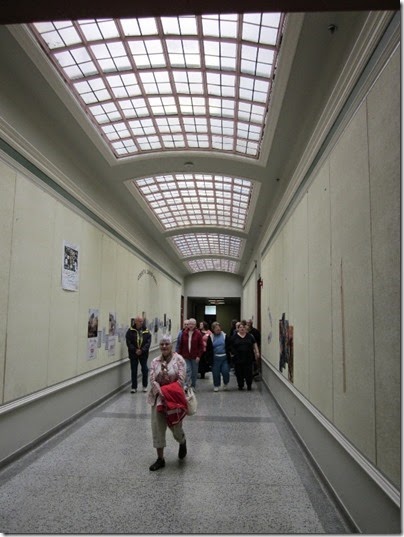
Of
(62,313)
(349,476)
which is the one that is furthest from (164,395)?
(62,313)

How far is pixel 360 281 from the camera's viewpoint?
149 inches

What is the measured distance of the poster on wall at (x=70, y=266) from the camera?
307 inches

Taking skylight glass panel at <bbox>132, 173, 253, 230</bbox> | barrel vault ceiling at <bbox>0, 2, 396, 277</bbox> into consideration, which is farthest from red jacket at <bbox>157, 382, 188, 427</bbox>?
skylight glass panel at <bbox>132, 173, 253, 230</bbox>

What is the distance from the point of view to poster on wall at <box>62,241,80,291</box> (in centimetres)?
779

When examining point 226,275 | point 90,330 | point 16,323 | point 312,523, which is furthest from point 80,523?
point 226,275

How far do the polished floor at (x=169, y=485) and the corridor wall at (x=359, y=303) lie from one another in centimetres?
45

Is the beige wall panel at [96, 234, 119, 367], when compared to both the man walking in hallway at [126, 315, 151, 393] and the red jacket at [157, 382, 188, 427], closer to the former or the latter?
the man walking in hallway at [126, 315, 151, 393]

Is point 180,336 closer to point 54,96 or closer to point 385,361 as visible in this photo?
point 54,96

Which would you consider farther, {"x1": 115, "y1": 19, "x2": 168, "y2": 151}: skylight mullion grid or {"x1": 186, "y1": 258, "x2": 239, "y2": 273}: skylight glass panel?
{"x1": 186, "y1": 258, "x2": 239, "y2": 273}: skylight glass panel

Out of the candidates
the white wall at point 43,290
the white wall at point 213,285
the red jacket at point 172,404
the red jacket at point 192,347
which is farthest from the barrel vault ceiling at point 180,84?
the white wall at point 213,285

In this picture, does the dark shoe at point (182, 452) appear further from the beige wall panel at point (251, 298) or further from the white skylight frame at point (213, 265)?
A: the white skylight frame at point (213, 265)

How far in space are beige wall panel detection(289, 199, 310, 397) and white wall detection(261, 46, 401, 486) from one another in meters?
0.10

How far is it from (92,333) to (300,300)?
4.83m

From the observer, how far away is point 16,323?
5.92m
